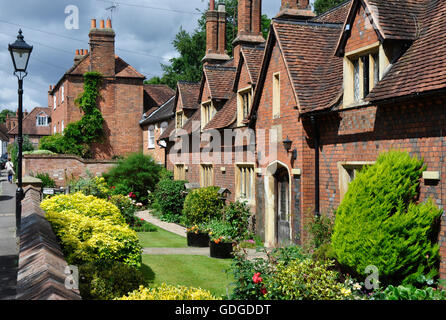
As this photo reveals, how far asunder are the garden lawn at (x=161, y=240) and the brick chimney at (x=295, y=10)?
9.30 meters

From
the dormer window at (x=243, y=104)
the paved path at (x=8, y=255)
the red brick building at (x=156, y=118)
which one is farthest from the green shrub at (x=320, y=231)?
the red brick building at (x=156, y=118)

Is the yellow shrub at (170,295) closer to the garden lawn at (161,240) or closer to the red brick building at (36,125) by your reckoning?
the garden lawn at (161,240)

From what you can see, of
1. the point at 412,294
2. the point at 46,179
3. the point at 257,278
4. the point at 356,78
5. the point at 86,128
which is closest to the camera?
the point at 257,278

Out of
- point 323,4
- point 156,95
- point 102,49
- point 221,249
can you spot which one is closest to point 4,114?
point 156,95

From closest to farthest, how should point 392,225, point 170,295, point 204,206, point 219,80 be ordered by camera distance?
point 170,295 → point 392,225 → point 204,206 → point 219,80

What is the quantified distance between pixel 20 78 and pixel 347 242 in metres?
9.83

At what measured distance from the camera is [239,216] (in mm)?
17422

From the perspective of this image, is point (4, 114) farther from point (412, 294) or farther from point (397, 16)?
point (412, 294)

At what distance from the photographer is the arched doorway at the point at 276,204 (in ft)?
49.1

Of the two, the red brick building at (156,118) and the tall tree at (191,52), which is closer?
the red brick building at (156,118)

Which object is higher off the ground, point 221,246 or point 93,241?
point 93,241

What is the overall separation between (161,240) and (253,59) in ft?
25.5

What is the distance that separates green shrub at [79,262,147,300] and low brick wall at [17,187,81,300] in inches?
31.7
